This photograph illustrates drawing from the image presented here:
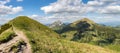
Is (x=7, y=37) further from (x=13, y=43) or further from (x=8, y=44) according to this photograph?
(x=13, y=43)

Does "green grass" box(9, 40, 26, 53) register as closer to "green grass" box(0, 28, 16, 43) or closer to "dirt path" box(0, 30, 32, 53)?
"dirt path" box(0, 30, 32, 53)

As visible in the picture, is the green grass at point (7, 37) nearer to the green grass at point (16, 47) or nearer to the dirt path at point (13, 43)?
the dirt path at point (13, 43)

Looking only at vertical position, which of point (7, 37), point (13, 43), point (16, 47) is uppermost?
point (7, 37)

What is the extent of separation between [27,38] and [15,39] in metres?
6.62

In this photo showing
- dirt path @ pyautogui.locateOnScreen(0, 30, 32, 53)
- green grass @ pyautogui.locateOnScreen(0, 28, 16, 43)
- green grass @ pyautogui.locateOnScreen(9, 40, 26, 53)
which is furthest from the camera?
green grass @ pyautogui.locateOnScreen(0, 28, 16, 43)

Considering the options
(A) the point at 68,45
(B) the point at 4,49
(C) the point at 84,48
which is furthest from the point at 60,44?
(B) the point at 4,49

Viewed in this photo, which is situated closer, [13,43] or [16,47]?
[16,47]

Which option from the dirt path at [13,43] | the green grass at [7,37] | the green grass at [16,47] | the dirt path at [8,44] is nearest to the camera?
the green grass at [16,47]

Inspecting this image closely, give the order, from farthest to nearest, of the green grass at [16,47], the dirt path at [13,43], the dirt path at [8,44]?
the dirt path at [8,44]
the dirt path at [13,43]
the green grass at [16,47]

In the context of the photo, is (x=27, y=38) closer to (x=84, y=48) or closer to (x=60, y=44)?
(x=60, y=44)

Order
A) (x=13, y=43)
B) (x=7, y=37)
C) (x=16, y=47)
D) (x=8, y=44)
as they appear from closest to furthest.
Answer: (x=16, y=47), (x=13, y=43), (x=8, y=44), (x=7, y=37)

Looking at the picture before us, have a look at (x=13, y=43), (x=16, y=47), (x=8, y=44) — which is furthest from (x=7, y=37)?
(x=16, y=47)

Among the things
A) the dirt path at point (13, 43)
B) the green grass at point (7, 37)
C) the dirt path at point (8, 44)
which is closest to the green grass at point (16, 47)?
the dirt path at point (13, 43)

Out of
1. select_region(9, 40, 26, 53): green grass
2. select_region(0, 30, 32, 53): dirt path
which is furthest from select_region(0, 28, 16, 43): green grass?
select_region(9, 40, 26, 53): green grass
